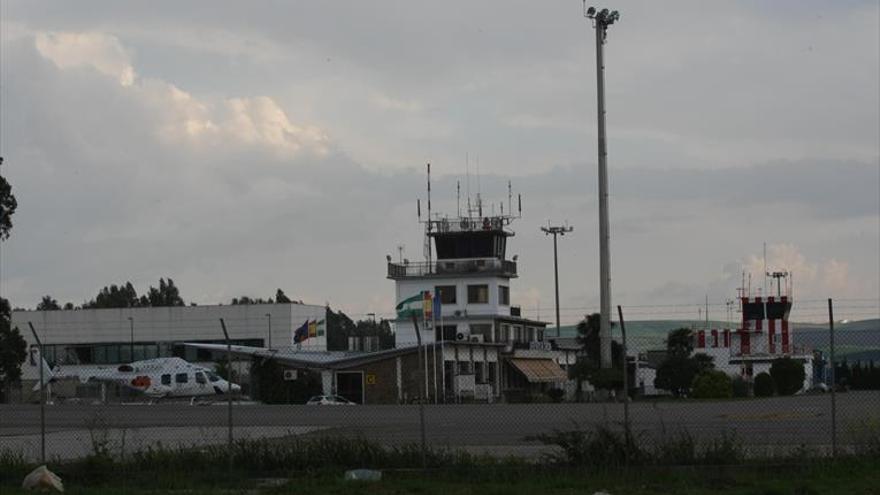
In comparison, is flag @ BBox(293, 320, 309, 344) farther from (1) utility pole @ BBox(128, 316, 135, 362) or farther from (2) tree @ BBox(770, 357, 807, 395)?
(2) tree @ BBox(770, 357, 807, 395)

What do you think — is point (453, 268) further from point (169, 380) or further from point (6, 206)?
point (6, 206)

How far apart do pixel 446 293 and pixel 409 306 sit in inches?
97.5

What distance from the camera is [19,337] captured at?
4253 centimetres

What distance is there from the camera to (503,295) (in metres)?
87.7

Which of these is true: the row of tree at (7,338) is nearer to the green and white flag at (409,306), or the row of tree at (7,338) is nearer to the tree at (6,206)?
the tree at (6,206)

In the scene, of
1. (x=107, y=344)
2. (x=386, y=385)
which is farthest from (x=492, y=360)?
(x=107, y=344)

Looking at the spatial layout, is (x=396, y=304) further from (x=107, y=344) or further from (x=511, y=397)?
(x=107, y=344)

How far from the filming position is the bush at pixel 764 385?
60.8 metres

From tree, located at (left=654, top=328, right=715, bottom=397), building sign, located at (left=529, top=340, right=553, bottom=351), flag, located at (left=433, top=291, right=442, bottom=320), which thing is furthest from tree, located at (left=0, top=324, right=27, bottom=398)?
building sign, located at (left=529, top=340, right=553, bottom=351)

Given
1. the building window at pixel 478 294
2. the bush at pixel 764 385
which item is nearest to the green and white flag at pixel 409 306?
the building window at pixel 478 294

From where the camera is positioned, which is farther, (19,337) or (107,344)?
(107,344)

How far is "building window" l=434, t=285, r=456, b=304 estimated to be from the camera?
284 ft

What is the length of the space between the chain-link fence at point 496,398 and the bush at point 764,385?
10 cm

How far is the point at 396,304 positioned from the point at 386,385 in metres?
28.1
